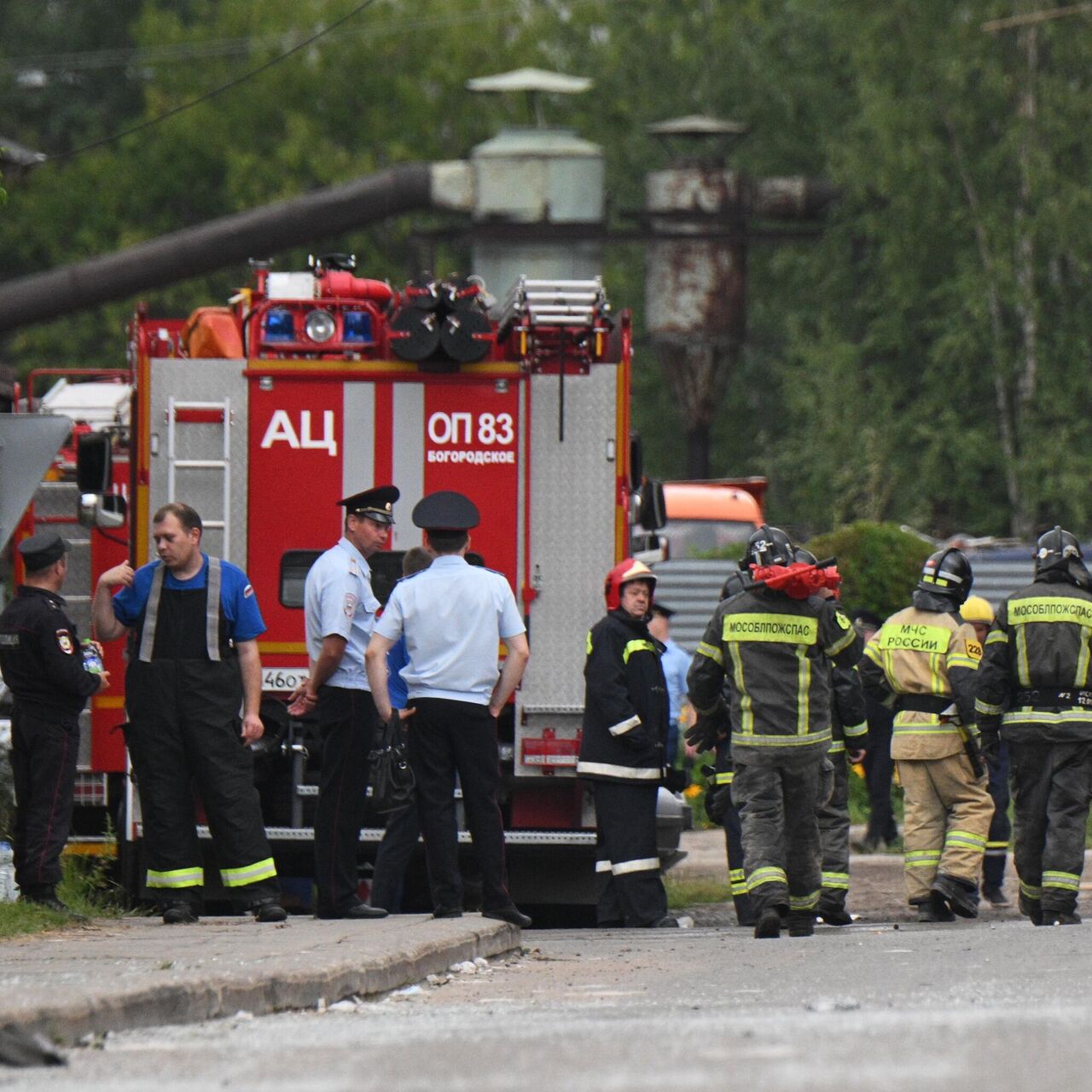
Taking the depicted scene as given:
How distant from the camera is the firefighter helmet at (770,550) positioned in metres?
10.4

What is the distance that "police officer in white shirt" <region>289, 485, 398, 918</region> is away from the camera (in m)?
10.2

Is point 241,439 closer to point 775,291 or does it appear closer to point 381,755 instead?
point 381,755

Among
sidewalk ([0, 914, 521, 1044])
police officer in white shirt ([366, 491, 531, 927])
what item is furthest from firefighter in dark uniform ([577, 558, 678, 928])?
sidewalk ([0, 914, 521, 1044])

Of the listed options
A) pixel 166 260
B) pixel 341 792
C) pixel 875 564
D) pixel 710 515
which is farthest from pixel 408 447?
pixel 166 260

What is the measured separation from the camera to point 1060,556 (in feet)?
36.4

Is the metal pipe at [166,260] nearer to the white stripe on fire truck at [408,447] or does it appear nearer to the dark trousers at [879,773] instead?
the dark trousers at [879,773]

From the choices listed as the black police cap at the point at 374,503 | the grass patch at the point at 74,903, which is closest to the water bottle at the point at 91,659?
the grass patch at the point at 74,903

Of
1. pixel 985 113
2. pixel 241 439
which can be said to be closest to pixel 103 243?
pixel 985 113

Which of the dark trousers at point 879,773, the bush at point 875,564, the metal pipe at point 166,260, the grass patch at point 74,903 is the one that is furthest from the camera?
the metal pipe at point 166,260

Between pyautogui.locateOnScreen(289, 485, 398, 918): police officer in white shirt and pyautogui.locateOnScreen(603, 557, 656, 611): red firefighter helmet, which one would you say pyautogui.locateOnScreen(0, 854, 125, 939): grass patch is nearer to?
pyautogui.locateOnScreen(289, 485, 398, 918): police officer in white shirt

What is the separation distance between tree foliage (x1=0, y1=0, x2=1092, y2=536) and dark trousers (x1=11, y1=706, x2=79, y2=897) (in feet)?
80.2

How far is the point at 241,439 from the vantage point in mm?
11969

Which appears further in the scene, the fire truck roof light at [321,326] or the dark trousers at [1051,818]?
→ the fire truck roof light at [321,326]

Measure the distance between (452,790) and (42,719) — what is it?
1726 millimetres
